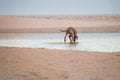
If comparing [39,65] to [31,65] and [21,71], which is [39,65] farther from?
[21,71]

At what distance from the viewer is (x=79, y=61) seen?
25.5 ft

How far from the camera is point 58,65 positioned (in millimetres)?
7348

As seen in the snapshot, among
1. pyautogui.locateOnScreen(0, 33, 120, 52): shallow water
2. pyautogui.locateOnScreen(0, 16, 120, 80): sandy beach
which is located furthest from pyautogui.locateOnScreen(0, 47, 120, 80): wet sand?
pyautogui.locateOnScreen(0, 33, 120, 52): shallow water

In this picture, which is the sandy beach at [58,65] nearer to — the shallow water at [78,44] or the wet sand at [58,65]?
the wet sand at [58,65]

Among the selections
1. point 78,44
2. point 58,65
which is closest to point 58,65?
point 58,65

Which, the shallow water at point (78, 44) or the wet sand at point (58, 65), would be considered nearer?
the wet sand at point (58, 65)

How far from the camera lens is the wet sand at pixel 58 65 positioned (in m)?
6.33

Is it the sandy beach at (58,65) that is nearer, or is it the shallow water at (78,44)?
the sandy beach at (58,65)

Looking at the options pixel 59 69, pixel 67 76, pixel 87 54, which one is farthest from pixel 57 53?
pixel 67 76

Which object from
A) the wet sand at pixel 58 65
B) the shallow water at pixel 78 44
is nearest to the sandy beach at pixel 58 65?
the wet sand at pixel 58 65

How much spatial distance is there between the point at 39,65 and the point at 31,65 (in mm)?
172

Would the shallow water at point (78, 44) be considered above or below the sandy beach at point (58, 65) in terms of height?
below

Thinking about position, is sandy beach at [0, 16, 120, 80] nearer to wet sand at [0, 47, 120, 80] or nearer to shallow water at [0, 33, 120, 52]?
wet sand at [0, 47, 120, 80]

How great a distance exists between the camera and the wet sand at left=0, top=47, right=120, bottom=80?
633 cm
